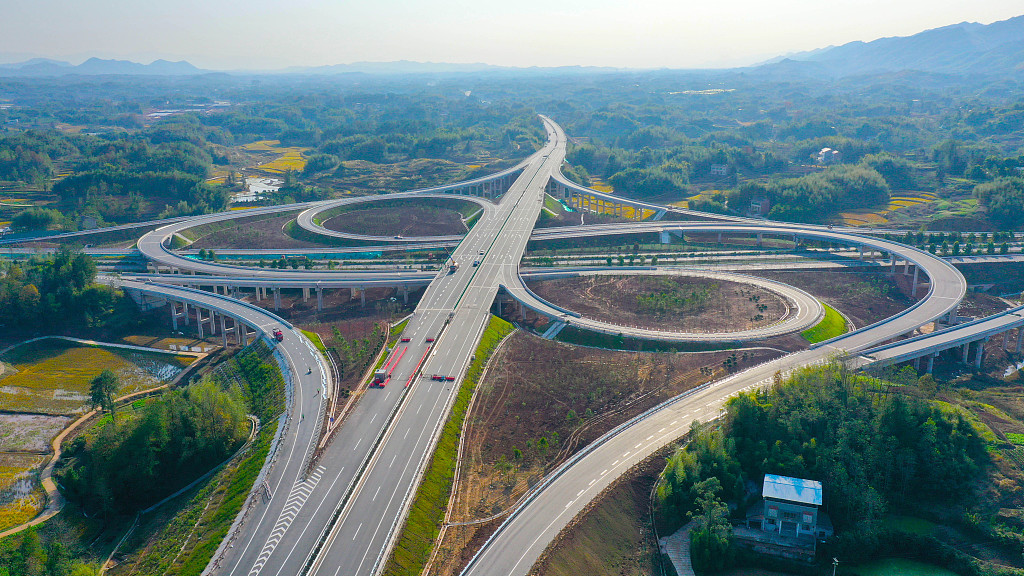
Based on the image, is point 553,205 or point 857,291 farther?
point 553,205

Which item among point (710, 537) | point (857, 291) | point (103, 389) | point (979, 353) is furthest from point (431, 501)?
point (857, 291)

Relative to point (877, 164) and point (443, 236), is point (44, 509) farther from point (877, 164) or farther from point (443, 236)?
point (877, 164)

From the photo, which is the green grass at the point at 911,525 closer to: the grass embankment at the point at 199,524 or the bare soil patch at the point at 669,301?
the bare soil patch at the point at 669,301

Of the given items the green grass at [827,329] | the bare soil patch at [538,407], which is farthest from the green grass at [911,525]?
the green grass at [827,329]

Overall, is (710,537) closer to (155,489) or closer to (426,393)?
(426,393)

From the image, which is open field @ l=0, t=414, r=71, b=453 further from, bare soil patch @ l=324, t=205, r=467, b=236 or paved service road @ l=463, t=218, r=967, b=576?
bare soil patch @ l=324, t=205, r=467, b=236

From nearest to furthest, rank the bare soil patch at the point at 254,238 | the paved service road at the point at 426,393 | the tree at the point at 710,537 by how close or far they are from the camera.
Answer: the paved service road at the point at 426,393 < the tree at the point at 710,537 < the bare soil patch at the point at 254,238
